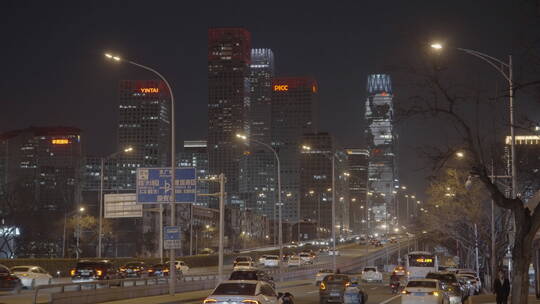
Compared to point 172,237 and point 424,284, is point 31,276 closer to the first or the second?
point 172,237

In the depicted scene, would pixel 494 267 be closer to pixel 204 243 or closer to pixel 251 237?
pixel 204 243

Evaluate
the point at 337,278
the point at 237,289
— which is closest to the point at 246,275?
the point at 337,278

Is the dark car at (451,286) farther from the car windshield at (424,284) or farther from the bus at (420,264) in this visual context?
the bus at (420,264)

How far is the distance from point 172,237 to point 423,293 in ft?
41.5

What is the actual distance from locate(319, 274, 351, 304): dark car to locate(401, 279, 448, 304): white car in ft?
18.8

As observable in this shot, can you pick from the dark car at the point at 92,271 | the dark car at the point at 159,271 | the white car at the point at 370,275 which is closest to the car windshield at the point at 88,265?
the dark car at the point at 92,271

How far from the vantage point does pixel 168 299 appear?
3494 cm

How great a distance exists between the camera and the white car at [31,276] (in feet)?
144

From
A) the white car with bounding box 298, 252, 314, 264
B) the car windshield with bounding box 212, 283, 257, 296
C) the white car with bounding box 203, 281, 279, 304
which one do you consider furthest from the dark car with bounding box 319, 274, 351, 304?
the white car with bounding box 298, 252, 314, 264

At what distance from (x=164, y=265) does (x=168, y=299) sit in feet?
77.4

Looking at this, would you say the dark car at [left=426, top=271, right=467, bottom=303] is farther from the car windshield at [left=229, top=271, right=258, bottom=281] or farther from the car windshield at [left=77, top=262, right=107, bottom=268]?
the car windshield at [left=77, top=262, right=107, bottom=268]

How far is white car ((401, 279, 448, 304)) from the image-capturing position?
2988cm

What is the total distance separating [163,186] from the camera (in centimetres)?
3834

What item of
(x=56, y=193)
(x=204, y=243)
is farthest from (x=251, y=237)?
(x=56, y=193)
